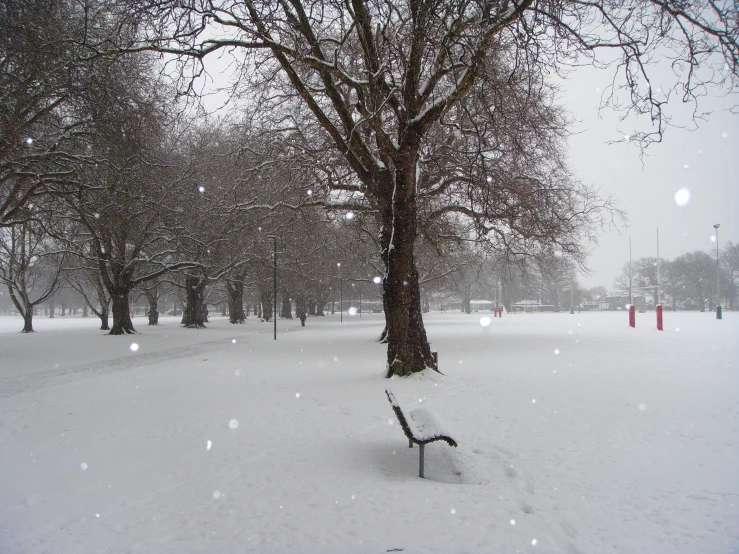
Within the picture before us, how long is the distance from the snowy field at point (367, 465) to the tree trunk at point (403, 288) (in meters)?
0.67

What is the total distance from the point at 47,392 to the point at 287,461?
686 cm

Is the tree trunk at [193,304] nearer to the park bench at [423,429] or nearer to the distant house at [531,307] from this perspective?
the park bench at [423,429]

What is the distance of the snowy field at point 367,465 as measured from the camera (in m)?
3.54

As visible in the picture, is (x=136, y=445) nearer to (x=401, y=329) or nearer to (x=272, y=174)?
(x=401, y=329)

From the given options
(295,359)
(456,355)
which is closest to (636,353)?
(456,355)

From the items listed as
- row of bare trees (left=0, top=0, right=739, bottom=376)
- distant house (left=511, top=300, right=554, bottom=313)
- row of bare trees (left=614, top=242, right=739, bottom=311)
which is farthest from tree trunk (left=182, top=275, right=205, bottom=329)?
distant house (left=511, top=300, right=554, bottom=313)

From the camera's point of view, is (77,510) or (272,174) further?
(272,174)

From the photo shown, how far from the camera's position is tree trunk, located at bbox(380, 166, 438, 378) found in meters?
10.1

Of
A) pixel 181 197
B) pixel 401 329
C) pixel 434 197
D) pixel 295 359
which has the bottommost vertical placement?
pixel 295 359

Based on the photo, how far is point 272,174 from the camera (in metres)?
14.8

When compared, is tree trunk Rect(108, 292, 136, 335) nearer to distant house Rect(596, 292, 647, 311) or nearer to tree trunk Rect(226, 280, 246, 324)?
tree trunk Rect(226, 280, 246, 324)

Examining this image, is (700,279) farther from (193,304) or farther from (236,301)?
(193,304)

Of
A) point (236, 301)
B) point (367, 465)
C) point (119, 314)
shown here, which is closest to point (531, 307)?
point (236, 301)

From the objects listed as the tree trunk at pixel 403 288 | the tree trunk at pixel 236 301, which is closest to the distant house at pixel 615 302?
the tree trunk at pixel 236 301
